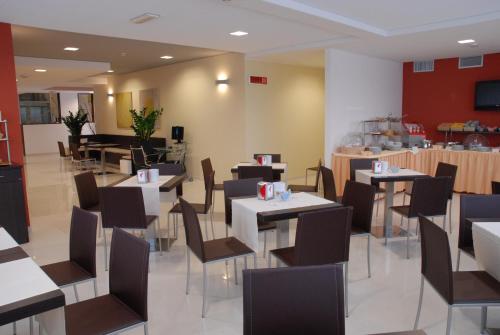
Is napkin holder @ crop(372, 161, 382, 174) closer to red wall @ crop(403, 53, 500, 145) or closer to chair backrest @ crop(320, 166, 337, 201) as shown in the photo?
chair backrest @ crop(320, 166, 337, 201)

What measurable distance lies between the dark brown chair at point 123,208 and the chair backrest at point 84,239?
2.54ft

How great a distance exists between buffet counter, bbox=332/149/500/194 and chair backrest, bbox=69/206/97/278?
160 inches

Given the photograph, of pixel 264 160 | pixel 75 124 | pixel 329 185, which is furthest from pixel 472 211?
pixel 75 124

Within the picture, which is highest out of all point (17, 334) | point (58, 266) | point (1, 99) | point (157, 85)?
point (157, 85)

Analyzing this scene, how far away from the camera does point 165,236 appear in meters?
4.28

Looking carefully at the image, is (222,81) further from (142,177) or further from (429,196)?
(429,196)

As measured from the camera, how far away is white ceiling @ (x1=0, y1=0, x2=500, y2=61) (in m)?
3.57

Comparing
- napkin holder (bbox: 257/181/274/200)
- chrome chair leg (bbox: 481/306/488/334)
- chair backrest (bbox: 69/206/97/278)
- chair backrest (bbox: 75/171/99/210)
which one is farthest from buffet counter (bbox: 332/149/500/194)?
chair backrest (bbox: 69/206/97/278)

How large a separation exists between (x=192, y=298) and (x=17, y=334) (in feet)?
3.56

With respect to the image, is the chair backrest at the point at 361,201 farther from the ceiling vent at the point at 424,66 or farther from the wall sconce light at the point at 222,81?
the ceiling vent at the point at 424,66

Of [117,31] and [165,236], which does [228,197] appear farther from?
[117,31]

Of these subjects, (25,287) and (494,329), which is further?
(494,329)

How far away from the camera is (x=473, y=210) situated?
262 centimetres

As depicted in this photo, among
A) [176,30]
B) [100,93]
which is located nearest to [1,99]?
[176,30]
